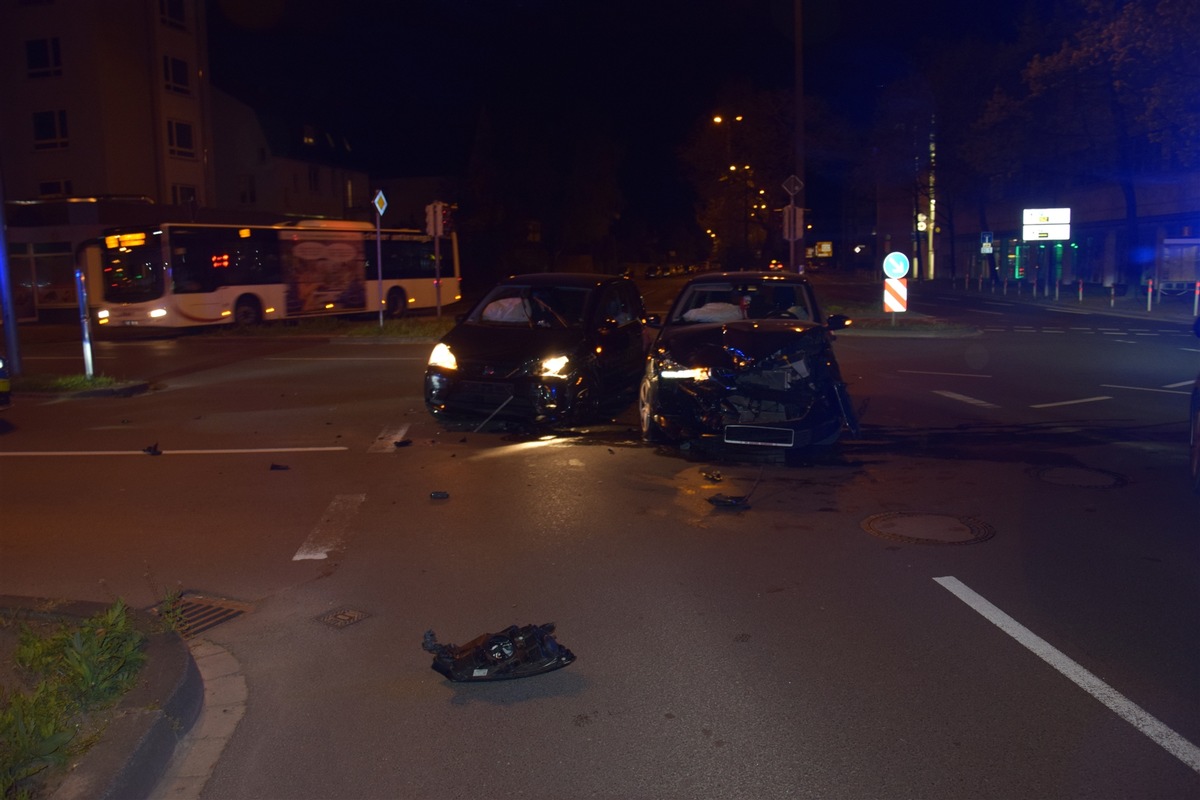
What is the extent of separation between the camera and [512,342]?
1200 centimetres

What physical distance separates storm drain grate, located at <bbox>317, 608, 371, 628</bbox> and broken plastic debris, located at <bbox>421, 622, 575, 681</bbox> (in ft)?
2.54

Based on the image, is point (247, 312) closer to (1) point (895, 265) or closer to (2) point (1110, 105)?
(1) point (895, 265)

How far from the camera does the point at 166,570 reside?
694 centimetres

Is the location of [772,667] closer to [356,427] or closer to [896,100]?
[356,427]

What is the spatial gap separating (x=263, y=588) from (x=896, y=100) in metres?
57.5

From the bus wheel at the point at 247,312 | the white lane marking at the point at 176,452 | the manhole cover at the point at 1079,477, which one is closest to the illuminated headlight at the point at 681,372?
the manhole cover at the point at 1079,477

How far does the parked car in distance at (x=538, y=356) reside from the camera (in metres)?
11.6

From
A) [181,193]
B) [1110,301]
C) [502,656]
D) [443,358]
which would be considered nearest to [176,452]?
[443,358]

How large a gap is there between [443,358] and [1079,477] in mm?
6688

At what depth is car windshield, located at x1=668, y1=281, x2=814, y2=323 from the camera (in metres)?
11.8

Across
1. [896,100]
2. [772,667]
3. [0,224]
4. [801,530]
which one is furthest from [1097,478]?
[896,100]

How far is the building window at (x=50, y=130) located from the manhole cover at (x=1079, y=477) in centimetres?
4291

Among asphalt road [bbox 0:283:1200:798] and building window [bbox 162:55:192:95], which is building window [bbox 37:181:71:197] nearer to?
building window [bbox 162:55:192:95]

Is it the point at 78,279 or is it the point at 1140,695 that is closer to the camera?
the point at 1140,695
